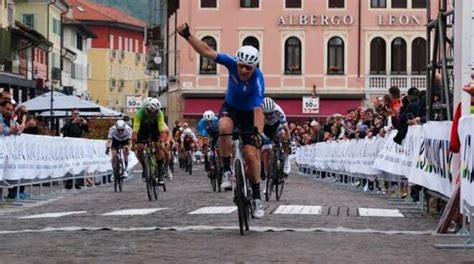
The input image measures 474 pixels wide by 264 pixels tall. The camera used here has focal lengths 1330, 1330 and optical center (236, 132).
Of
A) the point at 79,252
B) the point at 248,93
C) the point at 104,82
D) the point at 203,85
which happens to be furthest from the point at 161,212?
the point at 104,82

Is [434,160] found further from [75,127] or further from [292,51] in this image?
[292,51]

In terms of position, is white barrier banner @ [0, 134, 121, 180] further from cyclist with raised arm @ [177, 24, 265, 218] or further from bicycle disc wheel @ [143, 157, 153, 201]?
cyclist with raised arm @ [177, 24, 265, 218]

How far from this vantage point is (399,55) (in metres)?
85.8

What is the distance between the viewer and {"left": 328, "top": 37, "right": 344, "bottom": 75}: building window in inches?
3398

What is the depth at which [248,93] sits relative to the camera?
564 inches

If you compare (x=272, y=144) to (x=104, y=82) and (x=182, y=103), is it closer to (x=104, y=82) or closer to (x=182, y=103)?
(x=182, y=103)

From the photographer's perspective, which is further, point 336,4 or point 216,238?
point 336,4

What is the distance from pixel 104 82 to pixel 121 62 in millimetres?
8127

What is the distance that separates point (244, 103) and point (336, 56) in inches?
2861

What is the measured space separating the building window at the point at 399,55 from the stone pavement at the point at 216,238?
6731 cm

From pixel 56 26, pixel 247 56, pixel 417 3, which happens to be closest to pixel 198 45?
pixel 247 56

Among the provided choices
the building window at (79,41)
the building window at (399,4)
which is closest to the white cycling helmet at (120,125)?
the building window at (399,4)

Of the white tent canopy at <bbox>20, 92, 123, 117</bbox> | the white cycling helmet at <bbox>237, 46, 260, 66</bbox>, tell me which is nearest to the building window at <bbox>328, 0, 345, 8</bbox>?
the white tent canopy at <bbox>20, 92, 123, 117</bbox>

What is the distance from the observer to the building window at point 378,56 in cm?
8588
